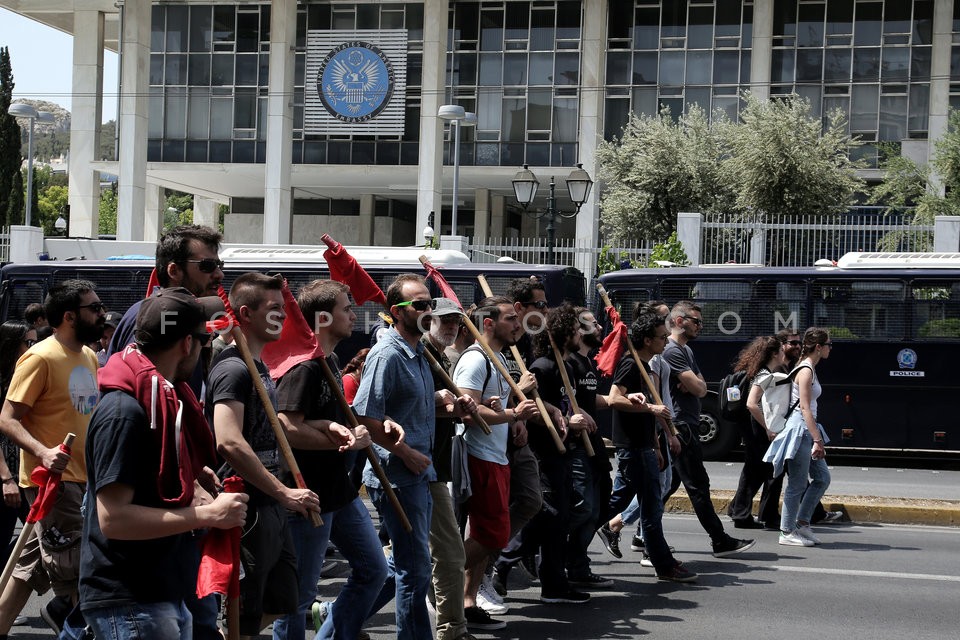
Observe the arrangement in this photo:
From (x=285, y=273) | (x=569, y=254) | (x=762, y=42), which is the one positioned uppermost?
(x=762, y=42)

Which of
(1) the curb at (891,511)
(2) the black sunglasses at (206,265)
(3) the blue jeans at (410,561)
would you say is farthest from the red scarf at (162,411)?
(1) the curb at (891,511)

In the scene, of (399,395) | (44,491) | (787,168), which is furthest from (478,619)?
(787,168)

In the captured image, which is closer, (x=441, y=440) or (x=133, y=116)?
(x=441, y=440)

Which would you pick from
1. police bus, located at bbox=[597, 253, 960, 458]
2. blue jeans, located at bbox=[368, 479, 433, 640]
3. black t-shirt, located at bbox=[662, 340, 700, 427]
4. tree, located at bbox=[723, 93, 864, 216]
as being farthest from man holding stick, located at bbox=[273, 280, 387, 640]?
tree, located at bbox=[723, 93, 864, 216]

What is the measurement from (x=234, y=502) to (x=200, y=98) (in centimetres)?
4089

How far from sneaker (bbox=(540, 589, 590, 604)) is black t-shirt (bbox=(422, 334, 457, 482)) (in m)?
1.45

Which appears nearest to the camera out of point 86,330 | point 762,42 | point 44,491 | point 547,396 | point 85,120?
point 44,491

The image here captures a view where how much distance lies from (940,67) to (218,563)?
123 feet

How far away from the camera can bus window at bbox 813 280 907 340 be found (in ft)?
54.5

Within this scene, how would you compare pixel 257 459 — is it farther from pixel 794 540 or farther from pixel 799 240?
pixel 799 240

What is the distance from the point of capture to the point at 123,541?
11.6ft

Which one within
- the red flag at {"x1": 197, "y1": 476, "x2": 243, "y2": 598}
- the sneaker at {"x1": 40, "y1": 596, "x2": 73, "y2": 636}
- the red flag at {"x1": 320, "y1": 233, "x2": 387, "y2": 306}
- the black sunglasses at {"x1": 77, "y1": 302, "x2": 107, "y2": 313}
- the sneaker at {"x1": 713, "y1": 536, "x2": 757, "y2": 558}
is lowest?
the sneaker at {"x1": 713, "y1": 536, "x2": 757, "y2": 558}

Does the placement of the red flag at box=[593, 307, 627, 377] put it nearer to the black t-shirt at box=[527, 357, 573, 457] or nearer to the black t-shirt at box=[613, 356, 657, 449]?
the black t-shirt at box=[613, 356, 657, 449]

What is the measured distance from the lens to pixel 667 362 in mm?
8805
